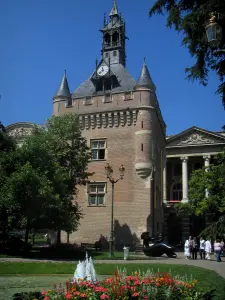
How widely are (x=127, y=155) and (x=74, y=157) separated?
660cm

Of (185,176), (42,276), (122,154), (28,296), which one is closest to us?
(28,296)

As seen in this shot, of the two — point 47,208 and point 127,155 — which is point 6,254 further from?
point 127,155

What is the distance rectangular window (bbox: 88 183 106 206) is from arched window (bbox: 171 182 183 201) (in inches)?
1248

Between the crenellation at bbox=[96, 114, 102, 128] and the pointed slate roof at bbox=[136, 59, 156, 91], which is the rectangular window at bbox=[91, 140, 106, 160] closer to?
the crenellation at bbox=[96, 114, 102, 128]

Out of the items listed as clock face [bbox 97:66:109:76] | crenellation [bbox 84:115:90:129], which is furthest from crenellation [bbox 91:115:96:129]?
clock face [bbox 97:66:109:76]

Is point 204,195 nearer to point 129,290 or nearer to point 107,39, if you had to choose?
point 107,39

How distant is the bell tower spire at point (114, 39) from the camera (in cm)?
4622

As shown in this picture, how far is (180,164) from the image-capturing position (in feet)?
223

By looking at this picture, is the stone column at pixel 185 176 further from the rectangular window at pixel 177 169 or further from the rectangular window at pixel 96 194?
the rectangular window at pixel 96 194

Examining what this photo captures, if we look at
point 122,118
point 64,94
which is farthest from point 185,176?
point 64,94

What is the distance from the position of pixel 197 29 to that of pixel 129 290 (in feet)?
20.0

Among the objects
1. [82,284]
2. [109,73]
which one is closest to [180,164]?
[109,73]

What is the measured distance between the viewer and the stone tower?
35000mm

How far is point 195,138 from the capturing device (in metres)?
64.1
